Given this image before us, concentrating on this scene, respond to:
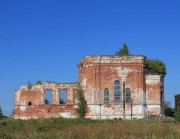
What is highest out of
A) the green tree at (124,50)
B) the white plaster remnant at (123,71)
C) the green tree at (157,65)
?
the green tree at (124,50)

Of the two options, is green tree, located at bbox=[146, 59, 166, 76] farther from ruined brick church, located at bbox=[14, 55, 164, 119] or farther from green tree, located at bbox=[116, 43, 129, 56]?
ruined brick church, located at bbox=[14, 55, 164, 119]

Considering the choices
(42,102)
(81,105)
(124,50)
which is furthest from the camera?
(124,50)

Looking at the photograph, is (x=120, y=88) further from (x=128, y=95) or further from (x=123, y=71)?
(x=123, y=71)

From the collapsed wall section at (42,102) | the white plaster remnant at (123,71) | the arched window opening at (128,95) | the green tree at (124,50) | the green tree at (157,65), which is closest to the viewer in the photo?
the white plaster remnant at (123,71)

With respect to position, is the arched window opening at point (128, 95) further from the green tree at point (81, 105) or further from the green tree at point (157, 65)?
the green tree at point (157, 65)

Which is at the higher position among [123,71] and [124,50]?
[124,50]

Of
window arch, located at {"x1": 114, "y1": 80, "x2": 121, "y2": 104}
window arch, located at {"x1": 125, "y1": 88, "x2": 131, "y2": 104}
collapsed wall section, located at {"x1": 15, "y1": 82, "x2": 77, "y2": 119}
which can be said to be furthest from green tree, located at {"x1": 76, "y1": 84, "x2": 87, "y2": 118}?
window arch, located at {"x1": 125, "y1": 88, "x2": 131, "y2": 104}

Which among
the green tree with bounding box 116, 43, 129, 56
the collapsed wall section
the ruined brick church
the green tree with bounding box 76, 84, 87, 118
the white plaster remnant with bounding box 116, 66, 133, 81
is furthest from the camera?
the green tree with bounding box 116, 43, 129, 56

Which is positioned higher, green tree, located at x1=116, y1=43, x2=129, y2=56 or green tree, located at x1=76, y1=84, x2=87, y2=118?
green tree, located at x1=116, y1=43, x2=129, y2=56

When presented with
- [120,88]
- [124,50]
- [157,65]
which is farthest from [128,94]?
[157,65]

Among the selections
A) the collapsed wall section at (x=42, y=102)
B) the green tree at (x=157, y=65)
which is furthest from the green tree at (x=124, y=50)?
the collapsed wall section at (x=42, y=102)

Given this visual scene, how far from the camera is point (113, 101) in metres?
44.9

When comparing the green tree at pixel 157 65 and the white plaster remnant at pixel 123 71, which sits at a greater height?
the green tree at pixel 157 65

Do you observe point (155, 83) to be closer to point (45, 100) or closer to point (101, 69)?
point (101, 69)
